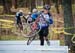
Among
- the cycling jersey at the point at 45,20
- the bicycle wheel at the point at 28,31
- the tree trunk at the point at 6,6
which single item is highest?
the tree trunk at the point at 6,6

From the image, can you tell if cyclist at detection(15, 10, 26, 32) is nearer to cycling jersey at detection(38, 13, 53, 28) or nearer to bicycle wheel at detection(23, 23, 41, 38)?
bicycle wheel at detection(23, 23, 41, 38)

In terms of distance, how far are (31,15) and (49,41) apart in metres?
1.09

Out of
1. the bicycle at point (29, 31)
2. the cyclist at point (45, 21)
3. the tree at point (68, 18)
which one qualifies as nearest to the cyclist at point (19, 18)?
the bicycle at point (29, 31)

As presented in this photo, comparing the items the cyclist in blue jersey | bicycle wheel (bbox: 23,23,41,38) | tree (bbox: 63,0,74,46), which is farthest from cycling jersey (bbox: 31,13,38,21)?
tree (bbox: 63,0,74,46)

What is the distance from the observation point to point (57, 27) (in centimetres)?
1294

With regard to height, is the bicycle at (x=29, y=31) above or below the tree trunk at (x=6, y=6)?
below

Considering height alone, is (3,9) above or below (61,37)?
above

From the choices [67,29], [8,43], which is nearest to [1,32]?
[8,43]

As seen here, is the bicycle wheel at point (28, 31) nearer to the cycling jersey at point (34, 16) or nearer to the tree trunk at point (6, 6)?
the cycling jersey at point (34, 16)

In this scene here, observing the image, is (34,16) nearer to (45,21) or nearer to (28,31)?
(45,21)

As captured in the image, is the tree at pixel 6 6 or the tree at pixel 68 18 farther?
the tree at pixel 6 6

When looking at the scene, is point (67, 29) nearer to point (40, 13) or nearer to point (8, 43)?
point (40, 13)

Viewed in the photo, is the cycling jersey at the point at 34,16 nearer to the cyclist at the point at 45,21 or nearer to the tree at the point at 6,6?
the cyclist at the point at 45,21

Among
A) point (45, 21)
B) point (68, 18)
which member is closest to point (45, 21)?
point (45, 21)
